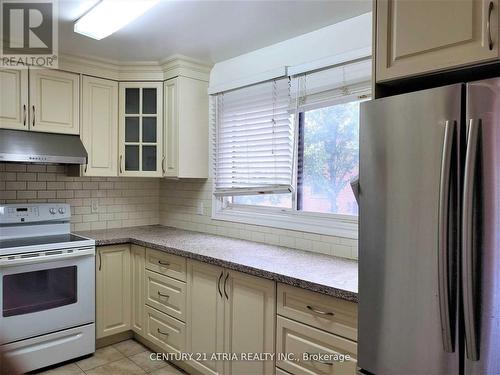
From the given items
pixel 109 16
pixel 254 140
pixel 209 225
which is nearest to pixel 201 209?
pixel 209 225

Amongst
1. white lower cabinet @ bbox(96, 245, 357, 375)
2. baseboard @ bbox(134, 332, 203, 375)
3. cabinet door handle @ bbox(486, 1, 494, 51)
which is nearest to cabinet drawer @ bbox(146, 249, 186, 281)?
white lower cabinet @ bbox(96, 245, 357, 375)

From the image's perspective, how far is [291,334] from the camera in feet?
6.19

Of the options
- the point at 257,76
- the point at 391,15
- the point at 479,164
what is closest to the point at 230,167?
the point at 257,76

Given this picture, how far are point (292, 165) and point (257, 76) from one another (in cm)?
74

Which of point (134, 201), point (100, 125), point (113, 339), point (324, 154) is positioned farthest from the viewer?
point (134, 201)

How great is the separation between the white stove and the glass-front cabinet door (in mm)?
755

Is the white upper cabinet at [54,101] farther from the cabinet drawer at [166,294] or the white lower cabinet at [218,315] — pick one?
the cabinet drawer at [166,294]

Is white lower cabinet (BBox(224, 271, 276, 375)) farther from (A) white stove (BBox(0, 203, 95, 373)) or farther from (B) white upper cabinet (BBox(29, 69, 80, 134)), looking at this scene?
(B) white upper cabinet (BBox(29, 69, 80, 134))

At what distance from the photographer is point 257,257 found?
229cm

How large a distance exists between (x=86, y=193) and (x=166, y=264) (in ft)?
3.90

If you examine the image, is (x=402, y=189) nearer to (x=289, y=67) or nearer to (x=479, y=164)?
(x=479, y=164)

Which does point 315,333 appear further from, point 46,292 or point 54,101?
point 54,101

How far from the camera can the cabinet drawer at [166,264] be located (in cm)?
255

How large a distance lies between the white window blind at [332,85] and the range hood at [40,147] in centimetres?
172
